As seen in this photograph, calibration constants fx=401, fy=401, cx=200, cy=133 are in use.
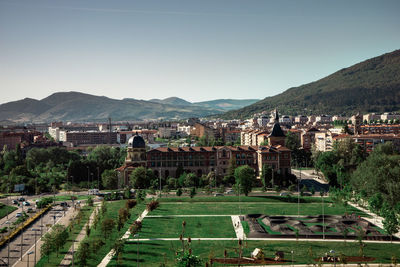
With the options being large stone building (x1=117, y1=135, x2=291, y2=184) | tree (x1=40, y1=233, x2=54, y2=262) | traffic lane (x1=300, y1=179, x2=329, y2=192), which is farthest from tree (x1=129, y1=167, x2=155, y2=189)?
tree (x1=40, y1=233, x2=54, y2=262)

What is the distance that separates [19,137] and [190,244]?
438ft

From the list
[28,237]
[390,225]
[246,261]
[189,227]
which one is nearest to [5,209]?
[28,237]

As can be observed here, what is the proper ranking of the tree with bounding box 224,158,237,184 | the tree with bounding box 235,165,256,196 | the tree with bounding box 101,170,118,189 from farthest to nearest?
the tree with bounding box 224,158,237,184, the tree with bounding box 101,170,118,189, the tree with bounding box 235,165,256,196

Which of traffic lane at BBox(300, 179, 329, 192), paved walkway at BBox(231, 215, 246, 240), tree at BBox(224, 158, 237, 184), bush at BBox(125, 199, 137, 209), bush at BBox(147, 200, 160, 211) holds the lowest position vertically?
paved walkway at BBox(231, 215, 246, 240)

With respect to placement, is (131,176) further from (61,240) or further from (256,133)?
(256,133)

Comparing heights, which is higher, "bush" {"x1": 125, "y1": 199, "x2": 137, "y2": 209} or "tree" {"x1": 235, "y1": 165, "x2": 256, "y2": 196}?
"tree" {"x1": 235, "y1": 165, "x2": 256, "y2": 196}

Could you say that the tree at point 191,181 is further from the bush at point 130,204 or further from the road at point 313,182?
the road at point 313,182

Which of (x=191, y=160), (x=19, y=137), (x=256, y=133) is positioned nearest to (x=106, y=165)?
(x=191, y=160)

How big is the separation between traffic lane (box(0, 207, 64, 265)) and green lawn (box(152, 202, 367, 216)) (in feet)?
50.0

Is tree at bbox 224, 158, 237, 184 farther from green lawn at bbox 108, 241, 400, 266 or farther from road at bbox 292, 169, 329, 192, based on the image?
green lawn at bbox 108, 241, 400, 266

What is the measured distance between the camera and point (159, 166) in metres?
90.3

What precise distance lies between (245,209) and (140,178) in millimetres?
25389

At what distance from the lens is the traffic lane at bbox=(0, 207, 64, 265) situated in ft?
141

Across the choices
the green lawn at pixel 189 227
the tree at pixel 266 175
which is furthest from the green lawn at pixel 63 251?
the tree at pixel 266 175
